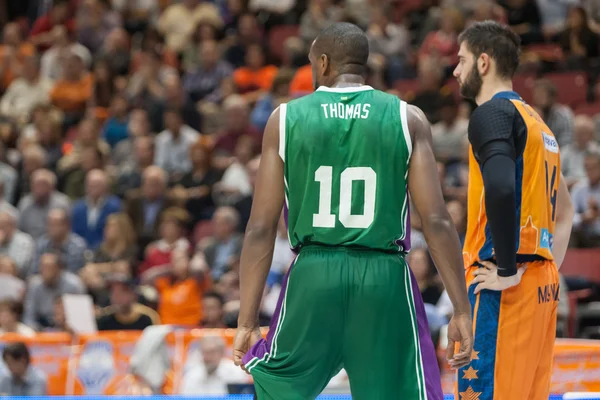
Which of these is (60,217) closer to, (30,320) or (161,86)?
(30,320)

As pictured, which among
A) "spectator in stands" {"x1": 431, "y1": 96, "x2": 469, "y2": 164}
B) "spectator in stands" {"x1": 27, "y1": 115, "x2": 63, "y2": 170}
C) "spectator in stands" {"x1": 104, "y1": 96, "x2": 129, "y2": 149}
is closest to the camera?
"spectator in stands" {"x1": 431, "y1": 96, "x2": 469, "y2": 164}

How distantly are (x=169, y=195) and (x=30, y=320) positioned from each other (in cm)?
249

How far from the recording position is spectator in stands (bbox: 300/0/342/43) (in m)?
14.3

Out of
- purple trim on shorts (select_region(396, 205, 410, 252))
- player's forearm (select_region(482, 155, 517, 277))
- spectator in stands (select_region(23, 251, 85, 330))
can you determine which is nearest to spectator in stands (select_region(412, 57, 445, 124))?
spectator in stands (select_region(23, 251, 85, 330))

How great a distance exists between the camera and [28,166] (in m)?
13.0

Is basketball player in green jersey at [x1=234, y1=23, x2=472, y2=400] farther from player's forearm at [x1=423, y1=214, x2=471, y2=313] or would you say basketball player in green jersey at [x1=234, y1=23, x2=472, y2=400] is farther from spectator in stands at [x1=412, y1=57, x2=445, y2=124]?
spectator in stands at [x1=412, y1=57, x2=445, y2=124]

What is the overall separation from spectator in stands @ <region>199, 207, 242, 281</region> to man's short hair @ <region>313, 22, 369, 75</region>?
273 inches

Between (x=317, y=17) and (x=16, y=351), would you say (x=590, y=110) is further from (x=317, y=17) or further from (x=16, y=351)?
(x=16, y=351)

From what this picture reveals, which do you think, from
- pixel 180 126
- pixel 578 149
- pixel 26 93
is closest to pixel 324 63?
pixel 578 149

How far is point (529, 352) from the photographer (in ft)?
14.3

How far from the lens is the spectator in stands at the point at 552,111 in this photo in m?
11.0

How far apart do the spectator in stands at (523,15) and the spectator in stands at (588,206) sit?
3.42 meters

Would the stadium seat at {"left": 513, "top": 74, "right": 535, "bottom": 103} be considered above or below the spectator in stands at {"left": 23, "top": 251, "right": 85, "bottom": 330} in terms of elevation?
above

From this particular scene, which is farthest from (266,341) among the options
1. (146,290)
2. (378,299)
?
(146,290)
